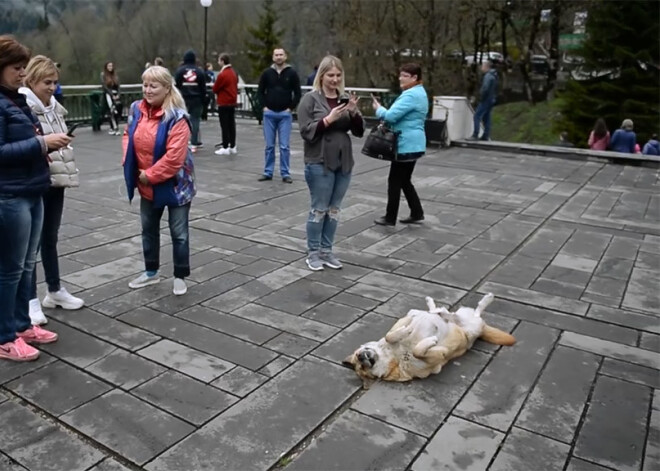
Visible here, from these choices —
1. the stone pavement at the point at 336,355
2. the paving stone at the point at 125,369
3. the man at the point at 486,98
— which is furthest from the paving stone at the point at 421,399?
the man at the point at 486,98

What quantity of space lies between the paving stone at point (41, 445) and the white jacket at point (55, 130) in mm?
1449

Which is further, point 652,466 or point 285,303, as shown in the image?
point 285,303

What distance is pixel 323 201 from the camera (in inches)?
196

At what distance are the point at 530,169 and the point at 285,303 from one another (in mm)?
7080

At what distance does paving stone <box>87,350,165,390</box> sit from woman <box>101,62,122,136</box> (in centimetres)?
1054

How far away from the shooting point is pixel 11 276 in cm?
334

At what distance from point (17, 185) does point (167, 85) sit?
127 cm

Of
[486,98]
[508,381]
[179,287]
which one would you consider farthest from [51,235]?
[486,98]

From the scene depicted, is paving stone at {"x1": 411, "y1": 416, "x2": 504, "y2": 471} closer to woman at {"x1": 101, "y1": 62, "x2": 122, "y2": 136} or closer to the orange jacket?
the orange jacket

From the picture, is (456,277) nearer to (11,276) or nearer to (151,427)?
(151,427)

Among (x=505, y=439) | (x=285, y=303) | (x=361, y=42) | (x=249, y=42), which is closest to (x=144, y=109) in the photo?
(x=285, y=303)

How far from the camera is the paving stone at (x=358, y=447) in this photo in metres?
2.63

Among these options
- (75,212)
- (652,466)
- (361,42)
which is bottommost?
(652,466)

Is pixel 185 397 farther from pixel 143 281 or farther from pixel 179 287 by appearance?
pixel 143 281
